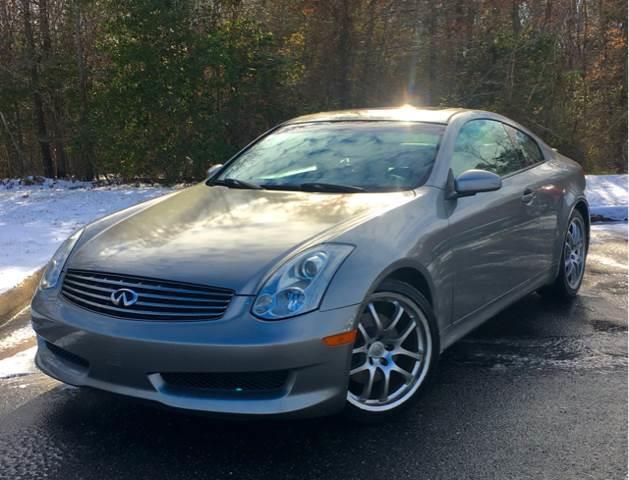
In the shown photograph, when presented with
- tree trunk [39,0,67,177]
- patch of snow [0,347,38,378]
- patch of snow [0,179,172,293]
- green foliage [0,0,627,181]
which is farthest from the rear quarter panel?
tree trunk [39,0,67,177]

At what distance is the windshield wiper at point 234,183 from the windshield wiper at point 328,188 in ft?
1.12

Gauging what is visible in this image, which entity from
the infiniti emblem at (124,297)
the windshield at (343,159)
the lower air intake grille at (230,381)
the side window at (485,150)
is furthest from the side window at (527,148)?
the infiniti emblem at (124,297)

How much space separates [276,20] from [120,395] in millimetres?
11627

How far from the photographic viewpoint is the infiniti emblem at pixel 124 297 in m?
2.97

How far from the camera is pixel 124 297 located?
2990 millimetres

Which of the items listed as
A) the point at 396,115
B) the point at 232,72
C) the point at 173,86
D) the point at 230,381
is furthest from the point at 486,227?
the point at 173,86

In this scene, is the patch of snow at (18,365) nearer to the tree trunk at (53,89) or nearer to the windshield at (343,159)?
the windshield at (343,159)

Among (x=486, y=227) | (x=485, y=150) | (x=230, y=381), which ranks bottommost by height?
(x=230, y=381)

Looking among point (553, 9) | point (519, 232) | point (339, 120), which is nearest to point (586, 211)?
point (519, 232)

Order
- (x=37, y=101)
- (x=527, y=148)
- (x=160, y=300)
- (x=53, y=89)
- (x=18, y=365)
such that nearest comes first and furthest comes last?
1. (x=160, y=300)
2. (x=18, y=365)
3. (x=527, y=148)
4. (x=53, y=89)
5. (x=37, y=101)

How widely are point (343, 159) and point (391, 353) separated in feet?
4.61

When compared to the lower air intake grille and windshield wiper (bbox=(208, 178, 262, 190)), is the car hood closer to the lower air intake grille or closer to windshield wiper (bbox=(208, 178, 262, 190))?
windshield wiper (bbox=(208, 178, 262, 190))

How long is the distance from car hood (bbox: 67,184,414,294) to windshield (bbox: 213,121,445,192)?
19 cm

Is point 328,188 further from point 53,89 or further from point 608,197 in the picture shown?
point 53,89
